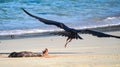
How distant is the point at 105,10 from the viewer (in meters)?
16.7

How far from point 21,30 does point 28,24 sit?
1029 mm

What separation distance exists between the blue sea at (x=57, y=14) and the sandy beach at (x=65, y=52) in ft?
5.75

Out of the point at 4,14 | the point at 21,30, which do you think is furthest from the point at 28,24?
the point at 4,14

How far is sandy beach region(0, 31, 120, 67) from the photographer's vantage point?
6.52m

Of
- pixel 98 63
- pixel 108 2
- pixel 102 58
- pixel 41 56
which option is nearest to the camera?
pixel 98 63

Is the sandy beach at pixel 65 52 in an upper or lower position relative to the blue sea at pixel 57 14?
upper

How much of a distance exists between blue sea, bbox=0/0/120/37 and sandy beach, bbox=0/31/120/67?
1.75 m

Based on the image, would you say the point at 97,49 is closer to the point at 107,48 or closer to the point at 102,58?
the point at 107,48

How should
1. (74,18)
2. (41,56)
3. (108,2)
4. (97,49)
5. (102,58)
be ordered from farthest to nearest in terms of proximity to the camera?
(108,2) < (74,18) < (97,49) < (41,56) < (102,58)

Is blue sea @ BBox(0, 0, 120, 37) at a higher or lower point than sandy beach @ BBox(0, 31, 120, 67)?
lower

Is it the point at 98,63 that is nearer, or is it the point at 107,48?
the point at 98,63

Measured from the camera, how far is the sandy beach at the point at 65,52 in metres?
6.52

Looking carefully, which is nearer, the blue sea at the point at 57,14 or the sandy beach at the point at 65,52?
the sandy beach at the point at 65,52

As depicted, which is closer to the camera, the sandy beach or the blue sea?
the sandy beach
